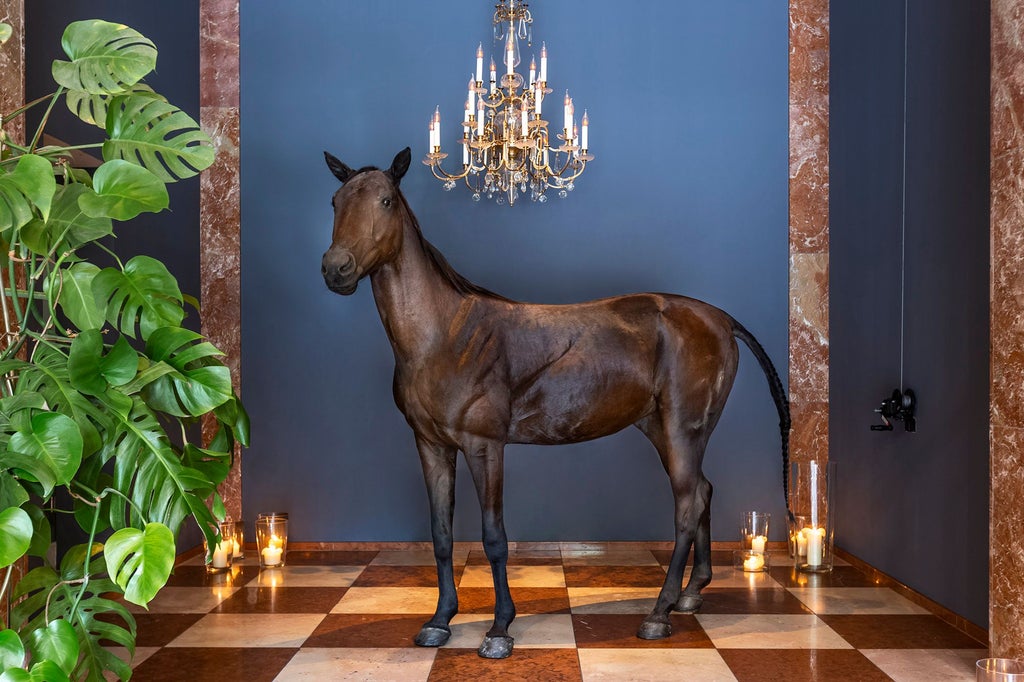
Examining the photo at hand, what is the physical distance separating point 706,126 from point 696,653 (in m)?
2.70

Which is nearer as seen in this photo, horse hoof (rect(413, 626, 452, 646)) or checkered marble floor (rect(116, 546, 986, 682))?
checkered marble floor (rect(116, 546, 986, 682))

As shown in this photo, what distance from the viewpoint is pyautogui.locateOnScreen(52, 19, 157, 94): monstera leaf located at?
1840 millimetres

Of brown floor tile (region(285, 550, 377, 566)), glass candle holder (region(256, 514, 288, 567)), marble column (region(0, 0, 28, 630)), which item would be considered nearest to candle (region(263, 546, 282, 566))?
glass candle holder (region(256, 514, 288, 567))

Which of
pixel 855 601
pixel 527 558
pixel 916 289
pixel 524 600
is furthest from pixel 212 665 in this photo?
pixel 916 289

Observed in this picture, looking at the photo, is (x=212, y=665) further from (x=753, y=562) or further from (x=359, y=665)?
(x=753, y=562)

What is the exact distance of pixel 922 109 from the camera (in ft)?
10.9

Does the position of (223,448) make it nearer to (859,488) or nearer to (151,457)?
(151,457)

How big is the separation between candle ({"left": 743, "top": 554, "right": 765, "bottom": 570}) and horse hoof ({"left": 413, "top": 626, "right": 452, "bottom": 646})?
60.8 inches

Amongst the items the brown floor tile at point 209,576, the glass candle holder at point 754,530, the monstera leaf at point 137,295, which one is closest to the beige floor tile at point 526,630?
the glass candle holder at point 754,530

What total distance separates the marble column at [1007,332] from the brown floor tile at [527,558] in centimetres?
197

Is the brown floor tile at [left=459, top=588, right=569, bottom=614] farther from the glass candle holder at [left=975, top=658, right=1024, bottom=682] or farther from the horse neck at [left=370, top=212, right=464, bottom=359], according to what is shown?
the glass candle holder at [left=975, top=658, right=1024, bottom=682]

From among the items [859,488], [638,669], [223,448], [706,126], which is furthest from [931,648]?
[706,126]

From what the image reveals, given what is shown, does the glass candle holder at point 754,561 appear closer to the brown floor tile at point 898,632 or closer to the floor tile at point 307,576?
the brown floor tile at point 898,632

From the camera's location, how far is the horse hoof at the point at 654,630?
9.22ft
